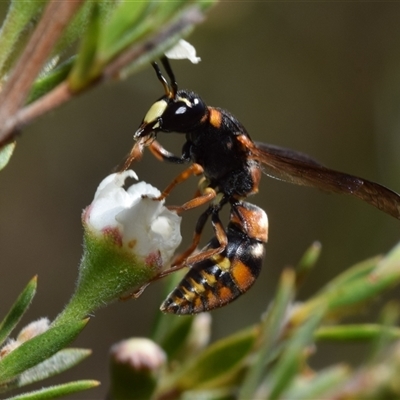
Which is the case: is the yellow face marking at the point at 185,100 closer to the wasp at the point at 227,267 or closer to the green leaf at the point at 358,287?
the wasp at the point at 227,267

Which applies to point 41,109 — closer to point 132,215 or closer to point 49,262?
point 132,215

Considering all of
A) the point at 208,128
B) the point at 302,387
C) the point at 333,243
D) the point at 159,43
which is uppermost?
the point at 159,43

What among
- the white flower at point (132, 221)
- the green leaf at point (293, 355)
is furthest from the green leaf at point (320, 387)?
the white flower at point (132, 221)

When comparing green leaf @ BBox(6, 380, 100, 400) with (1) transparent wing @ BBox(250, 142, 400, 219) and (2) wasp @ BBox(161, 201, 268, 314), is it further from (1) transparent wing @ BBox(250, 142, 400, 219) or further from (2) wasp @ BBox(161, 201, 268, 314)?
(1) transparent wing @ BBox(250, 142, 400, 219)

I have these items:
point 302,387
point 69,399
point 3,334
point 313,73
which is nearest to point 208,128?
point 302,387

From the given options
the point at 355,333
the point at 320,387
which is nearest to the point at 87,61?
the point at 355,333
